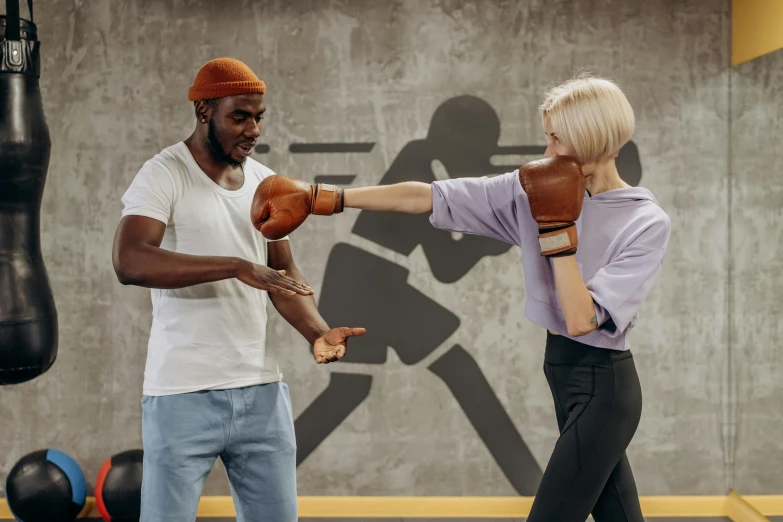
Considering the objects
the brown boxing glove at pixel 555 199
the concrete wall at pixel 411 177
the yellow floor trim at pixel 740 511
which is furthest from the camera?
the concrete wall at pixel 411 177

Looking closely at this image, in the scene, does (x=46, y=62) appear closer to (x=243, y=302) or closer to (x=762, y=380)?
(x=243, y=302)

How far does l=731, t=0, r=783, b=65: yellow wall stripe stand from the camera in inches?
129

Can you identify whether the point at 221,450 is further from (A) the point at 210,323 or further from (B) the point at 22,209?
(B) the point at 22,209

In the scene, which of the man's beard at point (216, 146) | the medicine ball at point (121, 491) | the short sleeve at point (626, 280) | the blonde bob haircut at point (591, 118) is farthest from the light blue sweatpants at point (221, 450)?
the medicine ball at point (121, 491)

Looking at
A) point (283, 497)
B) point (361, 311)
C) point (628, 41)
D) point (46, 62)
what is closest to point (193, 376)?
point (283, 497)

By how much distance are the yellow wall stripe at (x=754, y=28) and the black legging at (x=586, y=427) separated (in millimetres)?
2103

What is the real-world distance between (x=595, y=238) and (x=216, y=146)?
0.95 m

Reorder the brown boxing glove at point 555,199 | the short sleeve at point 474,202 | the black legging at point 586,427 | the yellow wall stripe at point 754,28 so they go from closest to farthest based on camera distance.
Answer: the brown boxing glove at point 555,199
the black legging at point 586,427
the short sleeve at point 474,202
the yellow wall stripe at point 754,28

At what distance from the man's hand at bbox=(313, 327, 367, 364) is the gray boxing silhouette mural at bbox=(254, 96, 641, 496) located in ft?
5.78

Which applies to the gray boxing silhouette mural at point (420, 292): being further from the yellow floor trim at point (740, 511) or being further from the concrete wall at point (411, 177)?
the yellow floor trim at point (740, 511)

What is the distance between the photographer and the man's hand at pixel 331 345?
6.47ft

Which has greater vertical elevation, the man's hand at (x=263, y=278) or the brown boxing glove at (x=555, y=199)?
the brown boxing glove at (x=555, y=199)

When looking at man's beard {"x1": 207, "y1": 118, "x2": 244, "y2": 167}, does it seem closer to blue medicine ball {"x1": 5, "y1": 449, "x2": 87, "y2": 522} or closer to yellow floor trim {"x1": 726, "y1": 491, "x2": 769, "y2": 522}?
blue medicine ball {"x1": 5, "y1": 449, "x2": 87, "y2": 522}

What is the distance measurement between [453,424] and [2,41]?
2.53 meters
